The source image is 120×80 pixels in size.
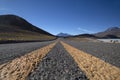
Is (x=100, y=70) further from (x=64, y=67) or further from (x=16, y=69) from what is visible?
(x=16, y=69)

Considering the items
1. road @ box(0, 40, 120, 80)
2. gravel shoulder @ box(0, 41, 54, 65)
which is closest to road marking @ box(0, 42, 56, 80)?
road @ box(0, 40, 120, 80)

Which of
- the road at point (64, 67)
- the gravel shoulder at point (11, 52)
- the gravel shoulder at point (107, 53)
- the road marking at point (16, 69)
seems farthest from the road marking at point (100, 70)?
the gravel shoulder at point (11, 52)

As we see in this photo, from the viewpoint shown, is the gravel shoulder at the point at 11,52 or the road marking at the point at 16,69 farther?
the gravel shoulder at the point at 11,52

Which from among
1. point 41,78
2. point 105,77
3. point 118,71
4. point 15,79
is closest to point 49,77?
point 41,78

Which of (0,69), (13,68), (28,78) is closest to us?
(28,78)

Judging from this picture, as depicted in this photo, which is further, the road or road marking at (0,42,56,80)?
the road

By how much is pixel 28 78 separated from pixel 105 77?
4.26 meters

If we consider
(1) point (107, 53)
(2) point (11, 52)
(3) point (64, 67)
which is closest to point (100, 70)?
(3) point (64, 67)

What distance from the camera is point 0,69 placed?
441 inches

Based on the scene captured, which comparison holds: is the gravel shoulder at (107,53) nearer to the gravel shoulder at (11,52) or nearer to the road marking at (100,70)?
the road marking at (100,70)

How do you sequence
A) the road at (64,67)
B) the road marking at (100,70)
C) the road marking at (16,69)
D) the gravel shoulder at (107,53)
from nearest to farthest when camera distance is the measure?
the road marking at (16,69)
the road at (64,67)
the road marking at (100,70)
the gravel shoulder at (107,53)

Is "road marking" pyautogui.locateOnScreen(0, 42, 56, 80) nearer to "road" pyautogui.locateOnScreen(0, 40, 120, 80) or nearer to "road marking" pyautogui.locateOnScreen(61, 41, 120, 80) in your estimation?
"road" pyautogui.locateOnScreen(0, 40, 120, 80)

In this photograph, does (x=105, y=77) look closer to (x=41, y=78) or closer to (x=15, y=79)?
(x=41, y=78)

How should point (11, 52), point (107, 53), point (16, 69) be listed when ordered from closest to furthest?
point (16, 69) < point (11, 52) < point (107, 53)
